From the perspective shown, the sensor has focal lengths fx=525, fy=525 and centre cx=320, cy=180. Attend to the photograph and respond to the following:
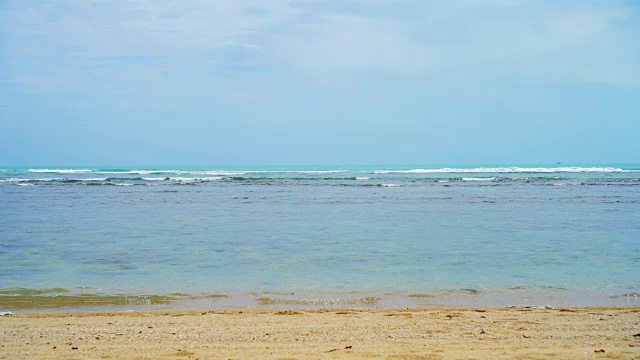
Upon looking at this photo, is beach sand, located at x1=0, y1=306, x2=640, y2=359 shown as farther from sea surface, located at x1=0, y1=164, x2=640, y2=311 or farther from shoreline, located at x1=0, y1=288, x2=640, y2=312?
sea surface, located at x1=0, y1=164, x2=640, y2=311

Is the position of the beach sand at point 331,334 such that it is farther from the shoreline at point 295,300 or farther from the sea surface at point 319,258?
the sea surface at point 319,258

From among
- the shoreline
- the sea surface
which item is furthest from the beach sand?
the sea surface

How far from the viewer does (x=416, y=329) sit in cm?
649

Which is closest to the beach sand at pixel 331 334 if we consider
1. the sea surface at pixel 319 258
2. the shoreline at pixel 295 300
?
the shoreline at pixel 295 300

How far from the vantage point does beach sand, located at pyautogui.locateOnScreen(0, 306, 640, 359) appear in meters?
5.61

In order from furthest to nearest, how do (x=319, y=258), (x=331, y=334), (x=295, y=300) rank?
(x=319, y=258) → (x=295, y=300) → (x=331, y=334)

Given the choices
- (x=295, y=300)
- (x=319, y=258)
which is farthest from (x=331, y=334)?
(x=319, y=258)

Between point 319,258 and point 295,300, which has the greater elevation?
point 319,258

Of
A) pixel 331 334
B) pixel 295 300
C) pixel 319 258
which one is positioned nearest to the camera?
pixel 331 334

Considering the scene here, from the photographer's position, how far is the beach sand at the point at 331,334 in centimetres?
561

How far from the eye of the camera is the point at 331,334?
6320 millimetres

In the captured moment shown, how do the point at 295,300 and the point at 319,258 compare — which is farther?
the point at 319,258

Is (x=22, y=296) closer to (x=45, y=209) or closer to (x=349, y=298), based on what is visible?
(x=349, y=298)

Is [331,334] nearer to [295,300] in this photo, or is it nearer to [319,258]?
[295,300]
